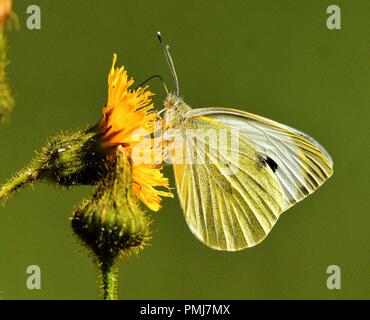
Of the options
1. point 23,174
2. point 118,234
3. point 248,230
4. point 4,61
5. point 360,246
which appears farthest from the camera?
point 360,246

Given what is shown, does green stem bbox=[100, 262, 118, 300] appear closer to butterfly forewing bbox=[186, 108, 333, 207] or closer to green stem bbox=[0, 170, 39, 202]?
green stem bbox=[0, 170, 39, 202]

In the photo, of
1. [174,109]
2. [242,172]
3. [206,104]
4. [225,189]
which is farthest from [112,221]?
[206,104]

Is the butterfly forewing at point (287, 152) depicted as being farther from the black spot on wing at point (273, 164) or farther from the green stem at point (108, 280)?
the green stem at point (108, 280)

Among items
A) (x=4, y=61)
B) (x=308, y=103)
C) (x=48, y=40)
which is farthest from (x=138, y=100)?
(x=308, y=103)

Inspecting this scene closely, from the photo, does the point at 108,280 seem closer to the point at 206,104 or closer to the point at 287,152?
the point at 287,152

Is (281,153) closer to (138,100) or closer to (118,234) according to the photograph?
(138,100)

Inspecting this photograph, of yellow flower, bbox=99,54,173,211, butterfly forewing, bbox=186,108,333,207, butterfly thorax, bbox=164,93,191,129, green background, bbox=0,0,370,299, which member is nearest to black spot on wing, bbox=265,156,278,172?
butterfly forewing, bbox=186,108,333,207
